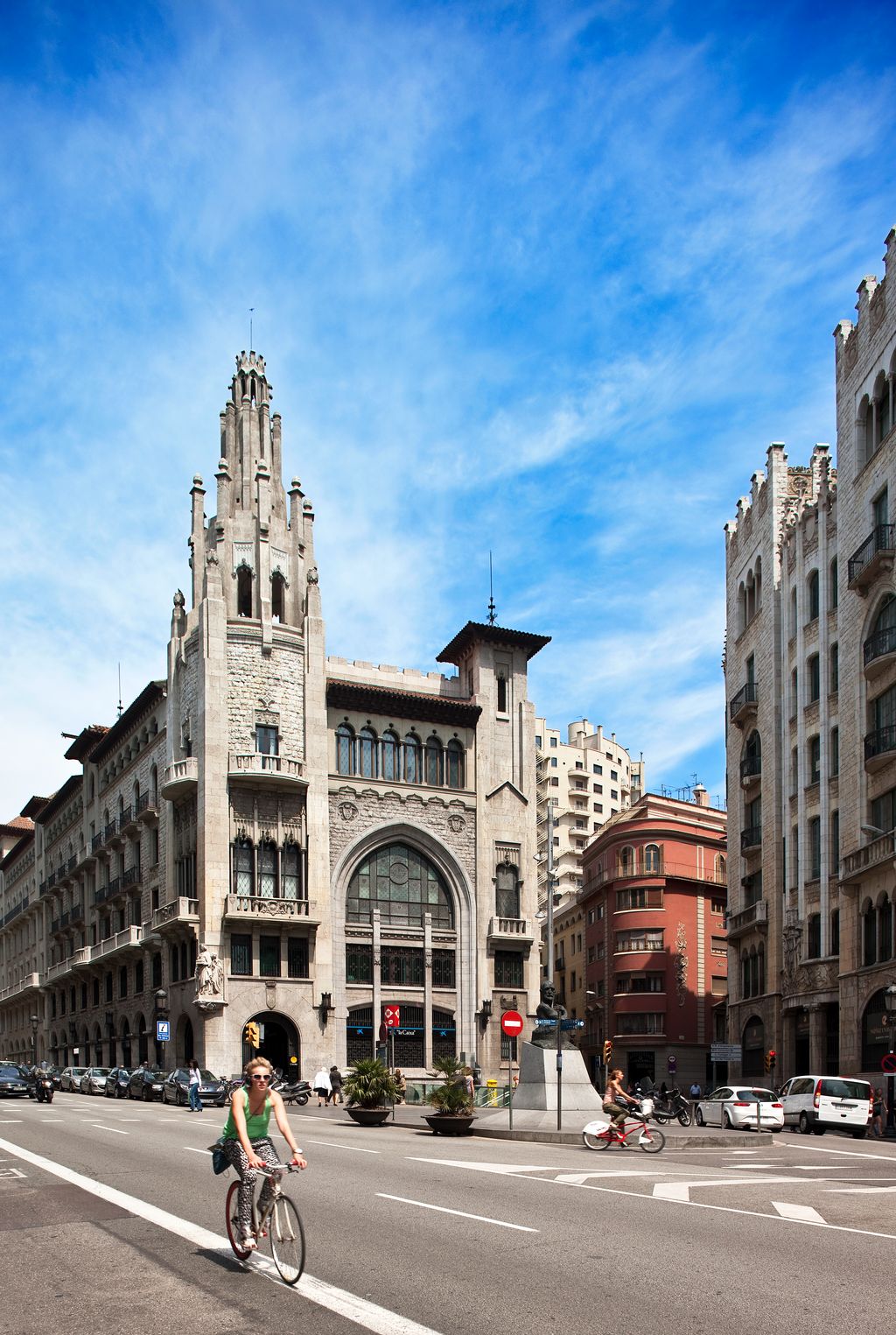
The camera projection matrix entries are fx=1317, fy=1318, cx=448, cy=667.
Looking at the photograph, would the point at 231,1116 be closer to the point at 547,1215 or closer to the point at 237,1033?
the point at 547,1215

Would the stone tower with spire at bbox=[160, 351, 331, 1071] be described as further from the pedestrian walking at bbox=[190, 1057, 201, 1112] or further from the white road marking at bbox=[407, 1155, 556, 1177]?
the white road marking at bbox=[407, 1155, 556, 1177]

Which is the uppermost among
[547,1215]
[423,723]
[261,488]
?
Answer: [261,488]

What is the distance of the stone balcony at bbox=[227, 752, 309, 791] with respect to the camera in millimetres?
54469

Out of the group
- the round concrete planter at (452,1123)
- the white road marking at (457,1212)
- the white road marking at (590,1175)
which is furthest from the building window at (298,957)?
the white road marking at (457,1212)

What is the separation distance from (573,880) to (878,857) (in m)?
68.1

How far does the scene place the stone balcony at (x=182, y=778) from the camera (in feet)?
181

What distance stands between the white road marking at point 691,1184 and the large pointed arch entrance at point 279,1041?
37999 millimetres

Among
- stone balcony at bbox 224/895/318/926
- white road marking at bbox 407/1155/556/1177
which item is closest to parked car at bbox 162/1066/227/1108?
stone balcony at bbox 224/895/318/926

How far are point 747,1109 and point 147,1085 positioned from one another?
22506 mm

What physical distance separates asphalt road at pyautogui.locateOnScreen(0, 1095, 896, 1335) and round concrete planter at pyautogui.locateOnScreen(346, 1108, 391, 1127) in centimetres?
1257

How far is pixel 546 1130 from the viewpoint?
89.1 feet

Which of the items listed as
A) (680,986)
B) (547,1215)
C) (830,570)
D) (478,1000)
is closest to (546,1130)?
(547,1215)

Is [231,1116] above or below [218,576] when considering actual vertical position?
below

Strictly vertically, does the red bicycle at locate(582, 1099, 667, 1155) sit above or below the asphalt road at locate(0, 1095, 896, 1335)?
below
